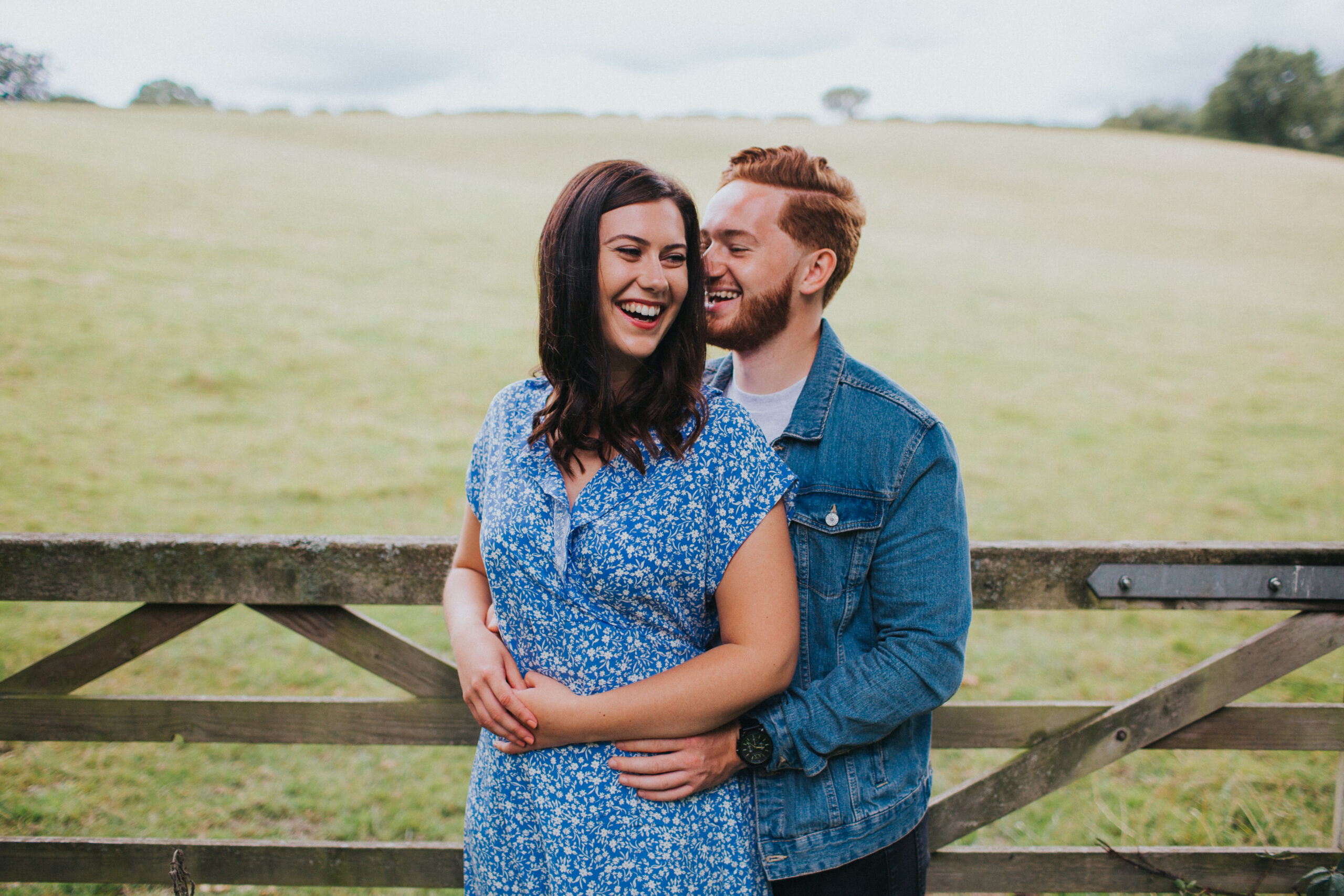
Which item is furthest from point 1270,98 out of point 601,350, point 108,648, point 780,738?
point 108,648

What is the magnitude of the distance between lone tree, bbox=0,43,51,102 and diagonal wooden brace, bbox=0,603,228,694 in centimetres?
173

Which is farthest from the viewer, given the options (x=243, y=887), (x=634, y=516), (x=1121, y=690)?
(x=1121, y=690)

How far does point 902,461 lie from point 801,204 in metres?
0.78

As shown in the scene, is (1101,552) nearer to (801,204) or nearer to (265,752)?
(801,204)

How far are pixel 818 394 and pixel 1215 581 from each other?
3.82 feet

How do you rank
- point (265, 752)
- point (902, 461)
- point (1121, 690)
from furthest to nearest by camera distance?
point (1121, 690) < point (265, 752) < point (902, 461)

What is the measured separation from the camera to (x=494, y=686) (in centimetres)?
174

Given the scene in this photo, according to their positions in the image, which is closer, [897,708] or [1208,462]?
[897,708]

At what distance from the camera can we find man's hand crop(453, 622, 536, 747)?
172 cm

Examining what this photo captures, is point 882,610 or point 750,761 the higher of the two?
point 882,610

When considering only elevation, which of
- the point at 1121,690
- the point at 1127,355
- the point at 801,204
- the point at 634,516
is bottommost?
the point at 1121,690

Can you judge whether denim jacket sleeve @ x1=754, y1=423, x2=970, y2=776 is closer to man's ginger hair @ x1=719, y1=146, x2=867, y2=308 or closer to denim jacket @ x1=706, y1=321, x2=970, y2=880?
denim jacket @ x1=706, y1=321, x2=970, y2=880

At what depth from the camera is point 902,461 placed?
5.79 feet

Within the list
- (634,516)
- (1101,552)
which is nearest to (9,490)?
(634,516)
